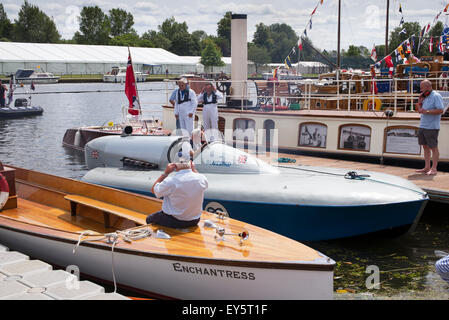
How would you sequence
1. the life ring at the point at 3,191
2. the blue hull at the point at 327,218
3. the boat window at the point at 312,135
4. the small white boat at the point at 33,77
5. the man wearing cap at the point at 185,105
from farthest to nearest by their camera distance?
1. the small white boat at the point at 33,77
2. the boat window at the point at 312,135
3. the man wearing cap at the point at 185,105
4. the life ring at the point at 3,191
5. the blue hull at the point at 327,218

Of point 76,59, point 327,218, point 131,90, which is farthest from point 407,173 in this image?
point 76,59

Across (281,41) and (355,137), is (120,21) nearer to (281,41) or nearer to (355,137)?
(281,41)

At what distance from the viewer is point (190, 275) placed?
6.24 m

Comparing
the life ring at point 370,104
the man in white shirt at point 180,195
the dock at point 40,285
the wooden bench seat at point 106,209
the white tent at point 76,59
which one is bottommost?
the dock at point 40,285

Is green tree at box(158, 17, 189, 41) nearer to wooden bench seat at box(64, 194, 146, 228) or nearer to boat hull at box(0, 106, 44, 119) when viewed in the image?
boat hull at box(0, 106, 44, 119)

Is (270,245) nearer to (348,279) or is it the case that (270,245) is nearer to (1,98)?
(348,279)

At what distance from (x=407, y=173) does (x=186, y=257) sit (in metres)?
7.33

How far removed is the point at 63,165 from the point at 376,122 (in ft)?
40.0

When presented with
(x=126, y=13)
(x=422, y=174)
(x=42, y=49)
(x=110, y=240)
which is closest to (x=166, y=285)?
(x=110, y=240)

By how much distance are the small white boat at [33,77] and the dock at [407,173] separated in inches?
2562

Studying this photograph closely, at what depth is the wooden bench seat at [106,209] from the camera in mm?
8133

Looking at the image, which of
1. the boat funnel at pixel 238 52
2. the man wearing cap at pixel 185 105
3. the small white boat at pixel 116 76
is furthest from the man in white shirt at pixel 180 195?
the small white boat at pixel 116 76

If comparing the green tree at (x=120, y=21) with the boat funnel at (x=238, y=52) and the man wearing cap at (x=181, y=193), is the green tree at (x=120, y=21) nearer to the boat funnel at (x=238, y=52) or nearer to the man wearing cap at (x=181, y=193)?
the boat funnel at (x=238, y=52)

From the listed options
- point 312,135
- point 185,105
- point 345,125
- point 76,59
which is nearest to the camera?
point 185,105
